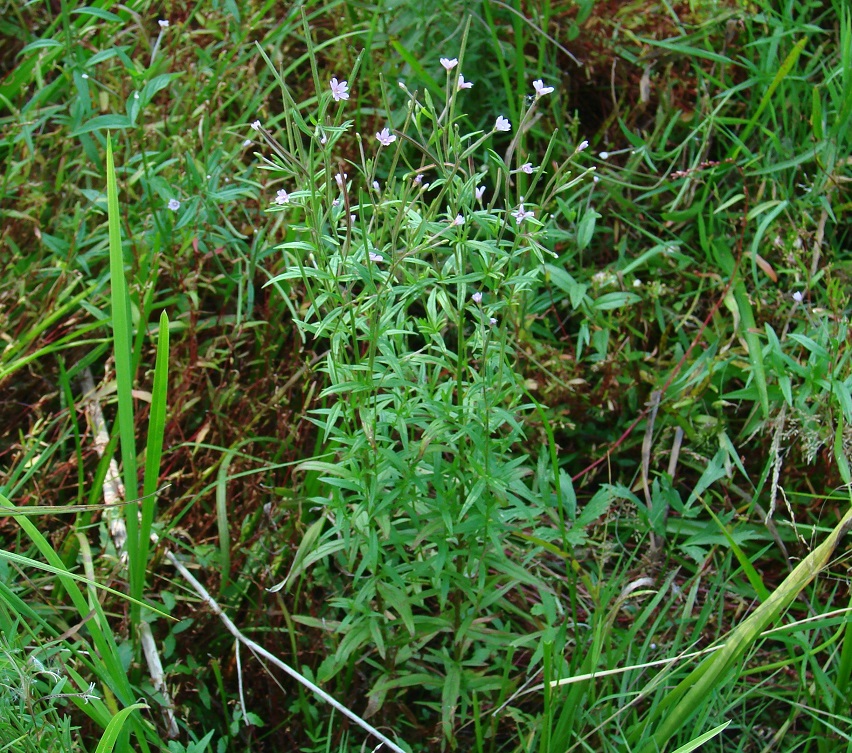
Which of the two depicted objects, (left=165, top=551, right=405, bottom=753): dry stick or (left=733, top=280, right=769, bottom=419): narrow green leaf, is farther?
(left=733, top=280, right=769, bottom=419): narrow green leaf

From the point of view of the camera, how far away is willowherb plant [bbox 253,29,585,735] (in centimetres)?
158

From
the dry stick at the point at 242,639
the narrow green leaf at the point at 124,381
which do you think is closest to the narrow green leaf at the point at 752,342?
the dry stick at the point at 242,639

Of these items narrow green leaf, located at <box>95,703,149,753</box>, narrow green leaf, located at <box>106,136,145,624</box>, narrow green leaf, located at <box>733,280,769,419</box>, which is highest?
narrow green leaf, located at <box>106,136,145,624</box>

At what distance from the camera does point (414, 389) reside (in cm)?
178

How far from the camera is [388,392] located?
180 centimetres

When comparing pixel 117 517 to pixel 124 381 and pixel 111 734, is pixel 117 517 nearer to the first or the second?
pixel 124 381

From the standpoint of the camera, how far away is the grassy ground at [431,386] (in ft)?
5.60

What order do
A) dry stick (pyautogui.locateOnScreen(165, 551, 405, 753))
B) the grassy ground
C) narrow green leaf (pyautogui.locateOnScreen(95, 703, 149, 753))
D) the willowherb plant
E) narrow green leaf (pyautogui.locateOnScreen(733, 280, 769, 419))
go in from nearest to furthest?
narrow green leaf (pyautogui.locateOnScreen(95, 703, 149, 753)) < the willowherb plant < the grassy ground < dry stick (pyautogui.locateOnScreen(165, 551, 405, 753)) < narrow green leaf (pyautogui.locateOnScreen(733, 280, 769, 419))

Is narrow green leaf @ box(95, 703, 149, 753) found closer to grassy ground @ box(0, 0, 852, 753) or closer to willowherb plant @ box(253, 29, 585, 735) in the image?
grassy ground @ box(0, 0, 852, 753)

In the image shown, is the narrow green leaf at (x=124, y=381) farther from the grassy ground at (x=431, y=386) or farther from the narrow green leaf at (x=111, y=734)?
the narrow green leaf at (x=111, y=734)

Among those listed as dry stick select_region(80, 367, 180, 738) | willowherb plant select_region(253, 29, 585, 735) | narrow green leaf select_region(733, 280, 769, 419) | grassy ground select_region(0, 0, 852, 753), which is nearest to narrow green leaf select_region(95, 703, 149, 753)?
grassy ground select_region(0, 0, 852, 753)

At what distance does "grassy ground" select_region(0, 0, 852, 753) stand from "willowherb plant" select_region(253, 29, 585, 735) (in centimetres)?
1

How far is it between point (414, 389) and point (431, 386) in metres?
0.04

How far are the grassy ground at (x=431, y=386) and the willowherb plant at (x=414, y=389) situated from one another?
0.01 meters
